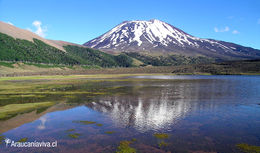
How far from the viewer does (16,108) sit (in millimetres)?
32625

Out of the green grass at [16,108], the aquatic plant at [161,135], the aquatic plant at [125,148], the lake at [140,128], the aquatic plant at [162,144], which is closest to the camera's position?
the aquatic plant at [125,148]

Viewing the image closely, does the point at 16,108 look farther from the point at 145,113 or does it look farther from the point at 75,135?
the point at 145,113

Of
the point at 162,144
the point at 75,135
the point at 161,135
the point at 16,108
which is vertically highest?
the point at 16,108

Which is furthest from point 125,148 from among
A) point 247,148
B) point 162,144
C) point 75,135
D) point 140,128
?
point 247,148

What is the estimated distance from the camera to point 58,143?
62.8 ft

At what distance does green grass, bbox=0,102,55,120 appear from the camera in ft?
94.5

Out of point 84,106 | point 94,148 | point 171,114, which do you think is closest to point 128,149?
point 94,148

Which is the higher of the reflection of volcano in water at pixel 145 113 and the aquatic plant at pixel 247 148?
the reflection of volcano in water at pixel 145 113

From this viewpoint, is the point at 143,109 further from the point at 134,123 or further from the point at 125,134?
the point at 125,134

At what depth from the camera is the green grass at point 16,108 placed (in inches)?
1134

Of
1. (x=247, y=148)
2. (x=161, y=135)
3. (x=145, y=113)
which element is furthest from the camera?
(x=145, y=113)

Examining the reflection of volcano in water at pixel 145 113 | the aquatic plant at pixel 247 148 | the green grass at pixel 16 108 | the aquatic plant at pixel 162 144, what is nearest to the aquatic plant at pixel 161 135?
the aquatic plant at pixel 162 144

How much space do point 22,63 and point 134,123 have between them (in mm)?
203328

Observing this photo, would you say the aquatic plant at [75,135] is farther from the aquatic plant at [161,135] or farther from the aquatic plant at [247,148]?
the aquatic plant at [247,148]
